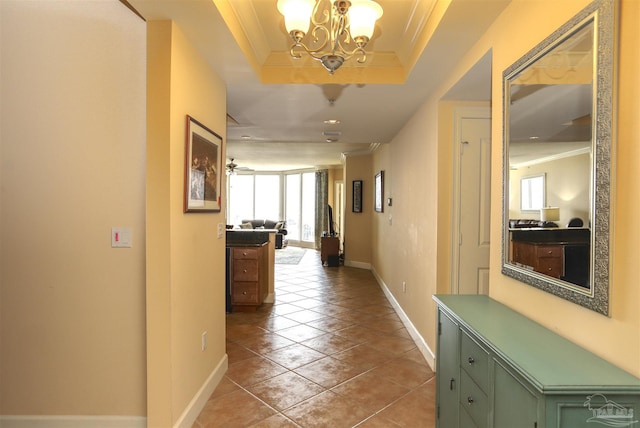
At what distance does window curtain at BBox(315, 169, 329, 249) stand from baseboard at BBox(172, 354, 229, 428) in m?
7.34

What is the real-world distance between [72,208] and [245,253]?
2375 mm

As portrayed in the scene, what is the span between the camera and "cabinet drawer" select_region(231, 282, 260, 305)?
14.3 feet

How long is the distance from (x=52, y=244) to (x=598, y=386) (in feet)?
8.54

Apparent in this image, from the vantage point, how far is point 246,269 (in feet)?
14.1

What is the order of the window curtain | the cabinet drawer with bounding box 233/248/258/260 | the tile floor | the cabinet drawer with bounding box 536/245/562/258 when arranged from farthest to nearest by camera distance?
the window curtain
the cabinet drawer with bounding box 233/248/258/260
the tile floor
the cabinet drawer with bounding box 536/245/562/258

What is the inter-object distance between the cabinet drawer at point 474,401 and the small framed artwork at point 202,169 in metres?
1.70

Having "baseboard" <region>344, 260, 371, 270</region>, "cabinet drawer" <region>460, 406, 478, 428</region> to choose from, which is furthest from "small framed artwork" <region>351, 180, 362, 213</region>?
"cabinet drawer" <region>460, 406, 478, 428</region>

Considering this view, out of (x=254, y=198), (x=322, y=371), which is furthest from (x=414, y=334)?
(x=254, y=198)

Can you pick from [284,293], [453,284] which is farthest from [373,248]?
[453,284]

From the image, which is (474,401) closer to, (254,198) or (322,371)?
(322,371)

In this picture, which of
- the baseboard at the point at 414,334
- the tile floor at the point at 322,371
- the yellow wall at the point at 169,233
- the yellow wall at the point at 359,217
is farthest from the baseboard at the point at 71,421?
the yellow wall at the point at 359,217

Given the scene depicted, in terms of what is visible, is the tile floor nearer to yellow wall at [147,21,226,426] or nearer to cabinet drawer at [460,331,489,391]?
yellow wall at [147,21,226,426]

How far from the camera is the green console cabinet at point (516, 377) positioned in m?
0.95

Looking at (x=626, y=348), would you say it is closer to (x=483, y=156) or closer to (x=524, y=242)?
(x=524, y=242)
